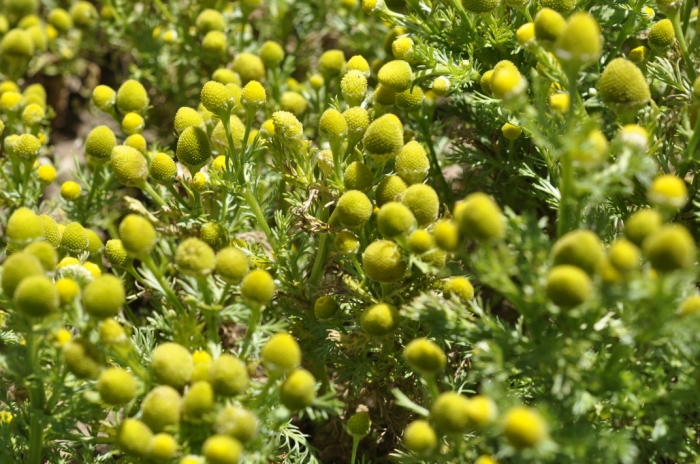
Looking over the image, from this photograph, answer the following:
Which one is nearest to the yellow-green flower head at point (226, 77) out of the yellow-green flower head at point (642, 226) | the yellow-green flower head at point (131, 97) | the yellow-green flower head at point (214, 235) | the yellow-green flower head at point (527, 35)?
the yellow-green flower head at point (131, 97)

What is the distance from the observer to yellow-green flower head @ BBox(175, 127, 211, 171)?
2135 mm

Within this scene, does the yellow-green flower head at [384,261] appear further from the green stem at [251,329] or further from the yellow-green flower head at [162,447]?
the yellow-green flower head at [162,447]

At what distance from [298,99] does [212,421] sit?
149 centimetres

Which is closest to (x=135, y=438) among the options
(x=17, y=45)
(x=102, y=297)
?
(x=102, y=297)

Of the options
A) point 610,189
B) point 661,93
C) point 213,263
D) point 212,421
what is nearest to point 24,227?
point 213,263

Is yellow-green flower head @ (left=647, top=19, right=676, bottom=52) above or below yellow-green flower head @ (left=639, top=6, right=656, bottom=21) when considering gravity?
below

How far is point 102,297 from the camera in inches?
61.9

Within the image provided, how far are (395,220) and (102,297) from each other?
0.70 meters

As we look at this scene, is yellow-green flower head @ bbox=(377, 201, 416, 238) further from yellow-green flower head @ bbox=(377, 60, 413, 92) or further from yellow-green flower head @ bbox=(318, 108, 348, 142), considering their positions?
yellow-green flower head @ bbox=(377, 60, 413, 92)

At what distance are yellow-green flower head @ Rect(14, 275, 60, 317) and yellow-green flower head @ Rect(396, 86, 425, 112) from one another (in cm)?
116

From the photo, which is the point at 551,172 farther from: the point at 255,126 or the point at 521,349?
the point at 255,126

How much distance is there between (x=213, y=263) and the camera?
170 centimetres

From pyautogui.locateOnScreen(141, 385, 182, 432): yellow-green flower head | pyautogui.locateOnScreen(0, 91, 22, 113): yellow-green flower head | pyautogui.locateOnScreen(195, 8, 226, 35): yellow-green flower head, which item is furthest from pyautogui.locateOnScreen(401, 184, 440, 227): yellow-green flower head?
pyautogui.locateOnScreen(0, 91, 22, 113): yellow-green flower head

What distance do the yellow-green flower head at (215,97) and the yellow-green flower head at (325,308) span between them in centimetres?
65
